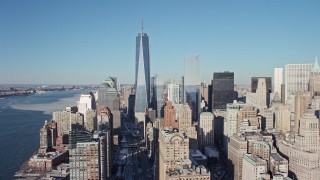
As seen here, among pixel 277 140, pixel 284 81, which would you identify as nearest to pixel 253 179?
pixel 277 140

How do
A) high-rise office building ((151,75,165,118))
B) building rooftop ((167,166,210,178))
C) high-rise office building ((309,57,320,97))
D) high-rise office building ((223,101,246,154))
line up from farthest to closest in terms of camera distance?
high-rise office building ((151,75,165,118))
high-rise office building ((309,57,320,97))
high-rise office building ((223,101,246,154))
building rooftop ((167,166,210,178))

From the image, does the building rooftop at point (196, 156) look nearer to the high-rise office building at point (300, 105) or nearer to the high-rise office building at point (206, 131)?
the high-rise office building at point (206, 131)

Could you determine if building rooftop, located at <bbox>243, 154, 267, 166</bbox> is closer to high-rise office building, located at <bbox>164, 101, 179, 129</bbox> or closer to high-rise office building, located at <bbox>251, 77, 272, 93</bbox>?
high-rise office building, located at <bbox>164, 101, 179, 129</bbox>

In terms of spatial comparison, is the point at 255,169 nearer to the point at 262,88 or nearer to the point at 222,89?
the point at 222,89

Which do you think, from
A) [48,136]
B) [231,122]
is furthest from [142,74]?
[48,136]

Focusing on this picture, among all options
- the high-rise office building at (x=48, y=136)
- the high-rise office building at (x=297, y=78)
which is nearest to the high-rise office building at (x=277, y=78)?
the high-rise office building at (x=297, y=78)

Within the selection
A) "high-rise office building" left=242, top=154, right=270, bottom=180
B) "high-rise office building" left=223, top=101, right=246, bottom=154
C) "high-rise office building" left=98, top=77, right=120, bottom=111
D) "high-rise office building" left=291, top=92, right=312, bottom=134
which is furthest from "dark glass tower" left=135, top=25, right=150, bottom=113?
"high-rise office building" left=242, top=154, right=270, bottom=180
